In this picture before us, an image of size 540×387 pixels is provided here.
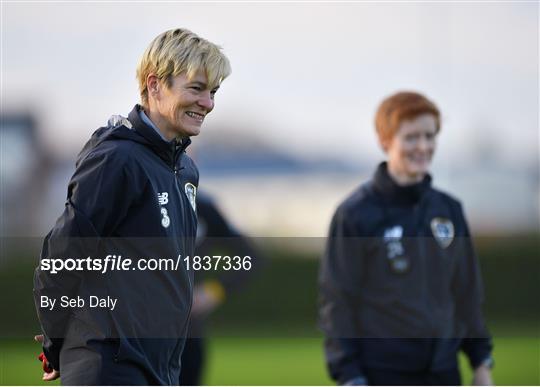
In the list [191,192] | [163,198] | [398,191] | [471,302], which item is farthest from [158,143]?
[471,302]

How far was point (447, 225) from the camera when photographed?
450 centimetres

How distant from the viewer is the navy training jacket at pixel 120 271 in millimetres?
3039

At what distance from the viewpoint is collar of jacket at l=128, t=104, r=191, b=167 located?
3232 millimetres

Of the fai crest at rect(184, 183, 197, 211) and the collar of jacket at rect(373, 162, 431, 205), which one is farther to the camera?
the collar of jacket at rect(373, 162, 431, 205)

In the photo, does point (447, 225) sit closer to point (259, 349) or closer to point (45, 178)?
point (45, 178)

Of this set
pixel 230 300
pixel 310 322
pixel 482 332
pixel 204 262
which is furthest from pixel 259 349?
pixel 482 332

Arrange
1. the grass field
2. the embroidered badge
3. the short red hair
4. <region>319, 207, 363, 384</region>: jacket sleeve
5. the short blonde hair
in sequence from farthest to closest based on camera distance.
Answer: the grass field, the short red hair, <region>319, 207, 363, 384</region>: jacket sleeve, the short blonde hair, the embroidered badge

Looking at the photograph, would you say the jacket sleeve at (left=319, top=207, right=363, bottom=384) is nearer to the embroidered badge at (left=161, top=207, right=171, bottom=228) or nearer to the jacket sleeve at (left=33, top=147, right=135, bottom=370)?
the embroidered badge at (left=161, top=207, right=171, bottom=228)

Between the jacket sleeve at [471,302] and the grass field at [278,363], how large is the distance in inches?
A: 110

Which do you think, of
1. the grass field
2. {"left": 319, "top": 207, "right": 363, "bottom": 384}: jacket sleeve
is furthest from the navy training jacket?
the grass field

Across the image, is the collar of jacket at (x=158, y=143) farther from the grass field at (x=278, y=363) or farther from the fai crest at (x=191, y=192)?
the grass field at (x=278, y=363)

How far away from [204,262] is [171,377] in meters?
1.94

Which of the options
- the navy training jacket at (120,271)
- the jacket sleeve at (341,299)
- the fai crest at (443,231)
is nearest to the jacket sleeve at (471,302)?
the fai crest at (443,231)

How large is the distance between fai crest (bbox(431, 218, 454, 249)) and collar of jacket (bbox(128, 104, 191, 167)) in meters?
1.57
